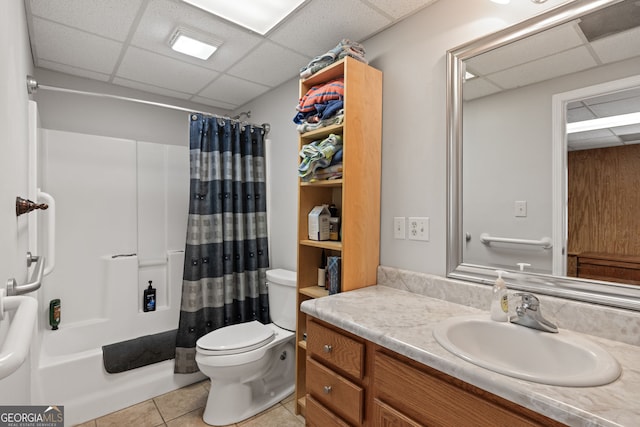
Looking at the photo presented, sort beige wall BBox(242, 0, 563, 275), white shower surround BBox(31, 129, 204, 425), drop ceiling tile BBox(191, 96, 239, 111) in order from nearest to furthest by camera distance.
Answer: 1. beige wall BBox(242, 0, 563, 275)
2. white shower surround BBox(31, 129, 204, 425)
3. drop ceiling tile BBox(191, 96, 239, 111)

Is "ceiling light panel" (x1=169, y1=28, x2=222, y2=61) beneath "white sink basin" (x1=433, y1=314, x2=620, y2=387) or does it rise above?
above

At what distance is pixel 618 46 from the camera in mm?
1062

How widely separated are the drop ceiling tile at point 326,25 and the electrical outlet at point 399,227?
1.03 m

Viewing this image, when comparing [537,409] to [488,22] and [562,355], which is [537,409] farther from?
[488,22]

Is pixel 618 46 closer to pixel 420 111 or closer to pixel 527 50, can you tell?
pixel 527 50

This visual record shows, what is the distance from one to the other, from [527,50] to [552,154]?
0.44 metres

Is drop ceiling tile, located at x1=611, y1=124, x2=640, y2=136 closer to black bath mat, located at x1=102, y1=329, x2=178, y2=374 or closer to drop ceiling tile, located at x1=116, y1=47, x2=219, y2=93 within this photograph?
drop ceiling tile, located at x1=116, y1=47, x2=219, y2=93

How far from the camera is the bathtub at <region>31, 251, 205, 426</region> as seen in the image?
1.87m

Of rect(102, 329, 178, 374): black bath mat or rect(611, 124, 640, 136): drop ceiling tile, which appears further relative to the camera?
rect(102, 329, 178, 374): black bath mat

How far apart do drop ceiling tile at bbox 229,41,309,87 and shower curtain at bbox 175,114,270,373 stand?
37cm

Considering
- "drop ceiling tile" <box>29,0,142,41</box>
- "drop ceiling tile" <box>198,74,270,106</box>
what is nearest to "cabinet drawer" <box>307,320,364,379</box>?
"drop ceiling tile" <box>29,0,142,41</box>

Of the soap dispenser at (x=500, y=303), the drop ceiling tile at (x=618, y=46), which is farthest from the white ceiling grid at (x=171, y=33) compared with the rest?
the soap dispenser at (x=500, y=303)

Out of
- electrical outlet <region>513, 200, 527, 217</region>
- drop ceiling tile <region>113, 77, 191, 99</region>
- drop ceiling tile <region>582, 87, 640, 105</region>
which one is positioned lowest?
electrical outlet <region>513, 200, 527, 217</region>

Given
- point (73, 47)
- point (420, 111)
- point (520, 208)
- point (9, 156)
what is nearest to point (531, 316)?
point (520, 208)
